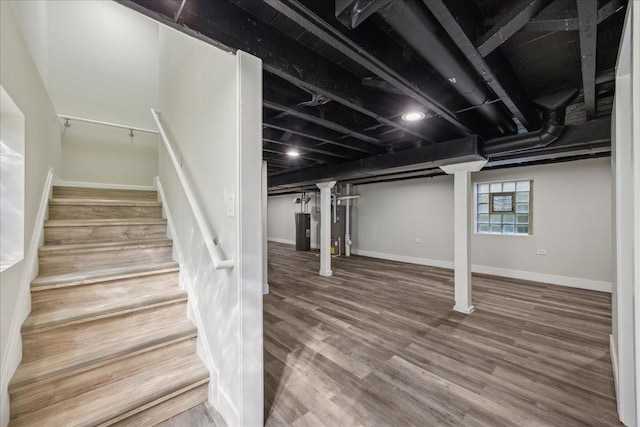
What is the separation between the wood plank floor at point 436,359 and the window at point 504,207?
1.31m

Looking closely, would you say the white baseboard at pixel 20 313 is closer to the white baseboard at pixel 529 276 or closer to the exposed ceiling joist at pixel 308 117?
the exposed ceiling joist at pixel 308 117

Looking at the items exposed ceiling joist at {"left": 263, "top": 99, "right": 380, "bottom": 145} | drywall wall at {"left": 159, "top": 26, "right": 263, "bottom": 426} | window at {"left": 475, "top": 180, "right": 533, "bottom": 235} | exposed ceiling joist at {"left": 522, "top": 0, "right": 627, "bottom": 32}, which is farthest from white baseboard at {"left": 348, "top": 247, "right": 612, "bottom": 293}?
drywall wall at {"left": 159, "top": 26, "right": 263, "bottom": 426}

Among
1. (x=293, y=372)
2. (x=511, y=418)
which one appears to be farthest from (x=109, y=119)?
(x=511, y=418)

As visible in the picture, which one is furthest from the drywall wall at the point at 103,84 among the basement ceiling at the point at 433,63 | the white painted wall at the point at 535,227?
the white painted wall at the point at 535,227

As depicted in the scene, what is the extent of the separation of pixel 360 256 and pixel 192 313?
5807 millimetres

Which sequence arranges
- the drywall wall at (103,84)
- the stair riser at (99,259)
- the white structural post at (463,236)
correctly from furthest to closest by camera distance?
the white structural post at (463,236), the drywall wall at (103,84), the stair riser at (99,259)

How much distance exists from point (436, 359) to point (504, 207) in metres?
4.12

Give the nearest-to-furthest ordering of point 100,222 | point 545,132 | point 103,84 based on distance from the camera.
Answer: point 100,222
point 545,132
point 103,84

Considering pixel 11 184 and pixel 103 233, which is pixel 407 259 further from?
pixel 11 184

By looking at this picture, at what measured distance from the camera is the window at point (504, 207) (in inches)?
189

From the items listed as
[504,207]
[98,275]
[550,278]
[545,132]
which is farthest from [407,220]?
[98,275]

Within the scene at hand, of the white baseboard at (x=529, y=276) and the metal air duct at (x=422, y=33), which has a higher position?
the metal air duct at (x=422, y=33)

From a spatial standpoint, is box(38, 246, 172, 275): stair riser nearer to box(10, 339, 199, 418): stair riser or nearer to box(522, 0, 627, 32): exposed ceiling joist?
box(10, 339, 199, 418): stair riser

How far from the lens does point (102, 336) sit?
156 cm
